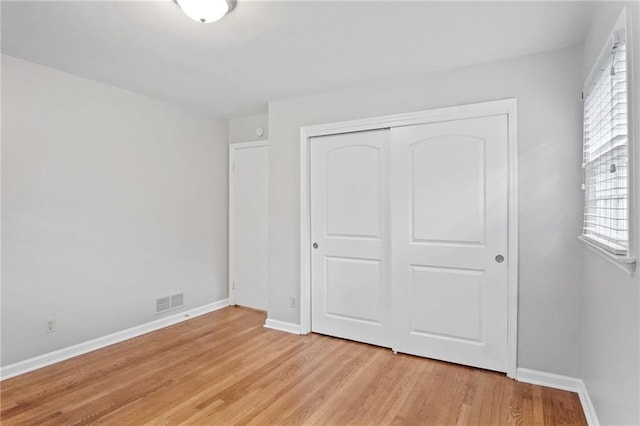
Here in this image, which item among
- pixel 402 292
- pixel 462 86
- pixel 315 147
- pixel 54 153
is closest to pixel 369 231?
pixel 402 292

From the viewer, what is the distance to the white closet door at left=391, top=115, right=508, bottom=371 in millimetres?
2713

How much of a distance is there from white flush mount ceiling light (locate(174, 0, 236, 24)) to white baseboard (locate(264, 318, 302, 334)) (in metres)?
2.85

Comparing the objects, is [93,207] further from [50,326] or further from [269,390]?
[269,390]

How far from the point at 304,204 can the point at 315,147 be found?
601 millimetres

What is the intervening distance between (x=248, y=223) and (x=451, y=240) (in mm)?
2607

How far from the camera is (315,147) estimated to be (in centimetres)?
359

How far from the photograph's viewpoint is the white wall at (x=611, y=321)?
1320mm

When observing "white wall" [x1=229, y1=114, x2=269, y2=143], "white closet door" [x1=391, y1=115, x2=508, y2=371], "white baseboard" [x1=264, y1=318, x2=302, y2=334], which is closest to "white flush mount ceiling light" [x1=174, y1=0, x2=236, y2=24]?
"white closet door" [x1=391, y1=115, x2=508, y2=371]

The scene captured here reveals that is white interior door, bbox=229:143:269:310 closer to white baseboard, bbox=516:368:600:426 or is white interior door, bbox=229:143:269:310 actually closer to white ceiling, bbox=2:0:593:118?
white ceiling, bbox=2:0:593:118

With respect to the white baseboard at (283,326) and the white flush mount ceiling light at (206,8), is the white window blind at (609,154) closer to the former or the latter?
the white flush mount ceiling light at (206,8)

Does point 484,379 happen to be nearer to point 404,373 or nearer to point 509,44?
point 404,373

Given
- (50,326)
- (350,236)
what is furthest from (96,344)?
(350,236)

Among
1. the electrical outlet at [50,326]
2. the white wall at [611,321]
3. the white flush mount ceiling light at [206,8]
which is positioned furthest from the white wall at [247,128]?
the white wall at [611,321]

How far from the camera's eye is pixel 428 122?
2965 mm
